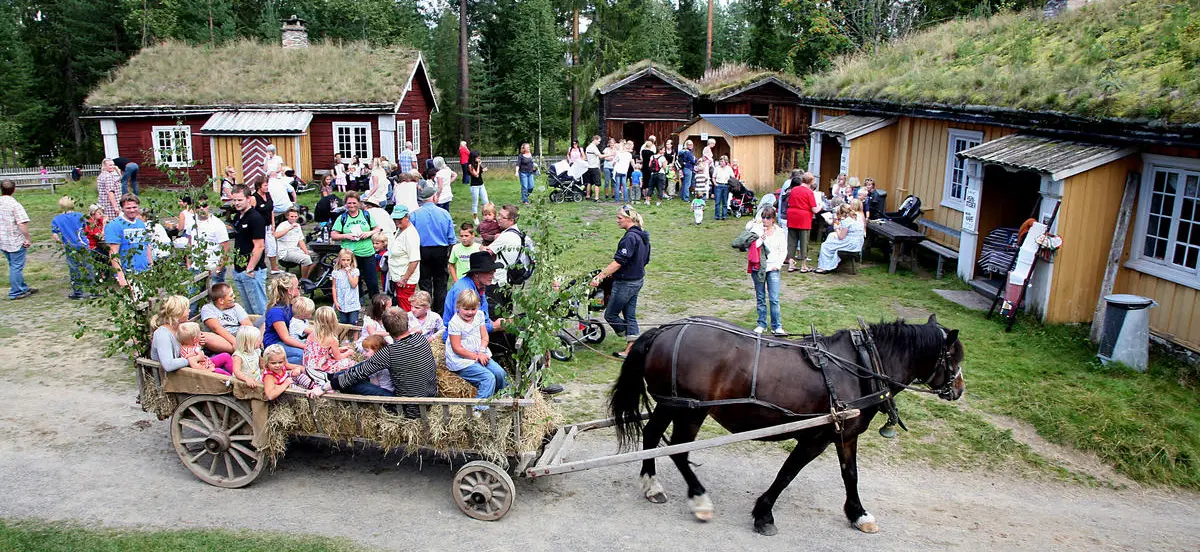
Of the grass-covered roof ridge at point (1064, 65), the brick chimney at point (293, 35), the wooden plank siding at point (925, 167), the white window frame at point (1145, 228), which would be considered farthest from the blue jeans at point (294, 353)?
the brick chimney at point (293, 35)

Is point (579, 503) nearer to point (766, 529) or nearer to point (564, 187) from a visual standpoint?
point (766, 529)

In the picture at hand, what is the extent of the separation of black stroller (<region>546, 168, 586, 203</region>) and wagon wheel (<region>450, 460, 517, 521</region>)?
53.8 feet

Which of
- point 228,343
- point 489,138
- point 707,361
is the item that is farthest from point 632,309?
point 489,138

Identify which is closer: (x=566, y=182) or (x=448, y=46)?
(x=566, y=182)

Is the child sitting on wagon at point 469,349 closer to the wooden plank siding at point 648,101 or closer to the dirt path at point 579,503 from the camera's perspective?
the dirt path at point 579,503

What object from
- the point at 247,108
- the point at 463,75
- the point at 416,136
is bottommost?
A: the point at 416,136

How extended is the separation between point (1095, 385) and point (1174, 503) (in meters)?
2.24

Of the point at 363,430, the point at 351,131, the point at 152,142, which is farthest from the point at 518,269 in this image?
the point at 152,142

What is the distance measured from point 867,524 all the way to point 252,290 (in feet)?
26.1

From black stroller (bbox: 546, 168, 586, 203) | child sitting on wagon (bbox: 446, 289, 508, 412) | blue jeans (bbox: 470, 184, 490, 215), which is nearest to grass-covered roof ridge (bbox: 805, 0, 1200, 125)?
black stroller (bbox: 546, 168, 586, 203)

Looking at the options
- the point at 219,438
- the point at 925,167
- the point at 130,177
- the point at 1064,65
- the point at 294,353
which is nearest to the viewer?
the point at 219,438

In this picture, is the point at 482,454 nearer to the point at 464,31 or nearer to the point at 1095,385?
the point at 1095,385

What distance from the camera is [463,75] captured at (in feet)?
127

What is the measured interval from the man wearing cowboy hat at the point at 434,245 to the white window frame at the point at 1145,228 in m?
8.78
